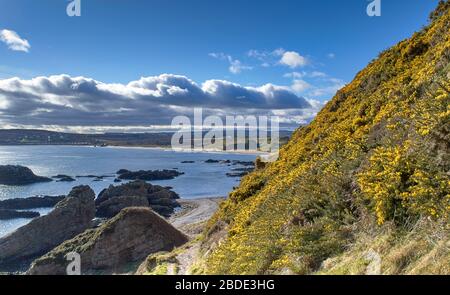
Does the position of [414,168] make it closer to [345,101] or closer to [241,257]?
[241,257]

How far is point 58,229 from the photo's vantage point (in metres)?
59.5

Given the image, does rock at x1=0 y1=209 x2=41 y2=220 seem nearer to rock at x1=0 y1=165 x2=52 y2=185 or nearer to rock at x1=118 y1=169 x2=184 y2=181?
rock at x1=0 y1=165 x2=52 y2=185

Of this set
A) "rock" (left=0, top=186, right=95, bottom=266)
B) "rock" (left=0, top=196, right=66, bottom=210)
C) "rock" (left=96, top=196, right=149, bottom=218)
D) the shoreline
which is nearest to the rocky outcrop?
"rock" (left=96, top=196, right=149, bottom=218)

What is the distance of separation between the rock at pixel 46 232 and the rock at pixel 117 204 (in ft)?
45.8

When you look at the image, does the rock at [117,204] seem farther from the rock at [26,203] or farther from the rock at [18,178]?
the rock at [18,178]

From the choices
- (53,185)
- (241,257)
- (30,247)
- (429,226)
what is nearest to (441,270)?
(429,226)

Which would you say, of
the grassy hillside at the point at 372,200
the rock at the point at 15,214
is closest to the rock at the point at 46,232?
the rock at the point at 15,214

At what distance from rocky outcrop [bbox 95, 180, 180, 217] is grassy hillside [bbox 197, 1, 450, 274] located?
69595 millimetres

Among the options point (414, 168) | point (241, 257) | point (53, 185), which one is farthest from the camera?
point (53, 185)

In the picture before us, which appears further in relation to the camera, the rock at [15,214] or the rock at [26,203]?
the rock at [26,203]

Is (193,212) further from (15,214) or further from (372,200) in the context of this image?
(372,200)

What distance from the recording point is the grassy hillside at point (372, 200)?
23.9 ft

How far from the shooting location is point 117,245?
37844mm
